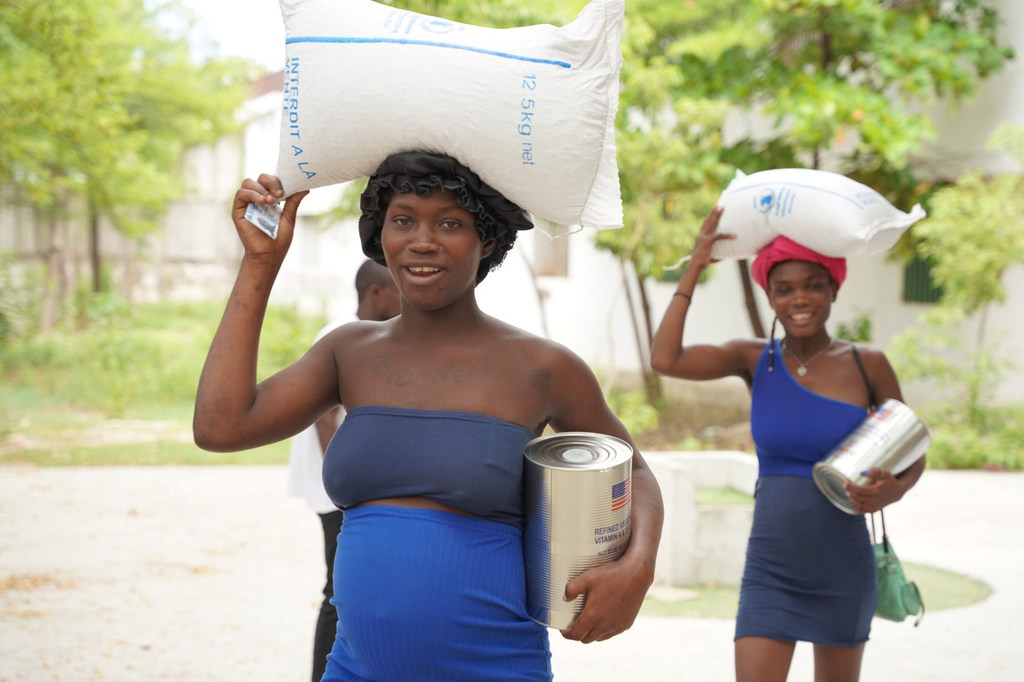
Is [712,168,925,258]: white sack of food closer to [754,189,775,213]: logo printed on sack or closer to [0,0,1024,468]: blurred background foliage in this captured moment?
[754,189,775,213]: logo printed on sack

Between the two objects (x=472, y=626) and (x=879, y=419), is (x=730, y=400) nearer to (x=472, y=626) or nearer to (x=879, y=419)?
(x=879, y=419)

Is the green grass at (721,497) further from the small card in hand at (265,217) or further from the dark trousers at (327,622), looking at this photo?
the small card in hand at (265,217)

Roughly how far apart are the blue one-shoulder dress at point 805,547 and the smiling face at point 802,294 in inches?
7.5

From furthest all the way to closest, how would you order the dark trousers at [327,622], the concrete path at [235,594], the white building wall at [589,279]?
the white building wall at [589,279]
the concrete path at [235,594]
the dark trousers at [327,622]

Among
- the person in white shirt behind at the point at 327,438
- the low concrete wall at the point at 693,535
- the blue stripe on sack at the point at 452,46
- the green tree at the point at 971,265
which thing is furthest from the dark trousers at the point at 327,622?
the green tree at the point at 971,265

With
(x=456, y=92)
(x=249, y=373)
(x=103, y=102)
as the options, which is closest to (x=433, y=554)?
(x=249, y=373)

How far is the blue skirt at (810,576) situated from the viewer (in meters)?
3.20

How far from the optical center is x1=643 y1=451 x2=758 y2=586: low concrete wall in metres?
6.27

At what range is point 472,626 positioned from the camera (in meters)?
1.94

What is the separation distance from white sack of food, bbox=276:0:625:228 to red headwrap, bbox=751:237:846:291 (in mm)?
1465

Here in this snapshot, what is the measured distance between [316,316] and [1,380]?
5.88m

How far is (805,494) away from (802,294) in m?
0.66

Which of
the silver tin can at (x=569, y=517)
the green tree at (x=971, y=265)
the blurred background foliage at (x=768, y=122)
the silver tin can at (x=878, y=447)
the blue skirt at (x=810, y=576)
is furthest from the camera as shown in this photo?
the green tree at (x=971, y=265)

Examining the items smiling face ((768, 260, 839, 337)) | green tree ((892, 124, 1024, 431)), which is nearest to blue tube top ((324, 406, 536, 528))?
smiling face ((768, 260, 839, 337))
